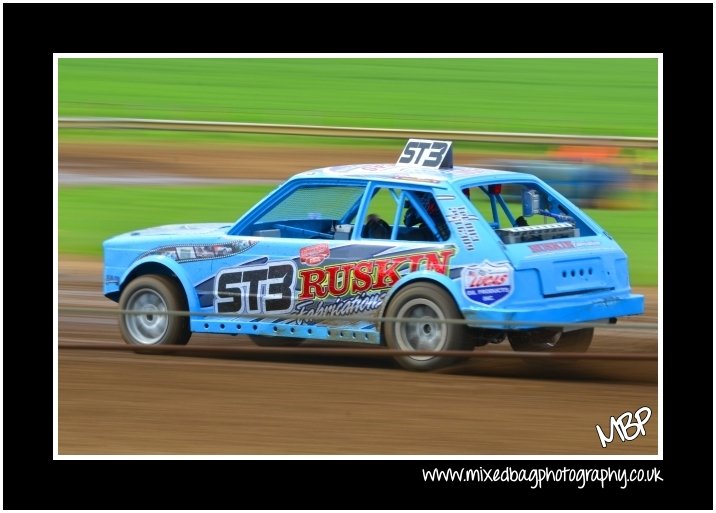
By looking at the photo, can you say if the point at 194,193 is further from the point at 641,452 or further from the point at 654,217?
the point at 641,452

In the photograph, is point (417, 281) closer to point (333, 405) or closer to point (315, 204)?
point (333, 405)

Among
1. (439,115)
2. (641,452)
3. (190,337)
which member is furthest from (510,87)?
(641,452)

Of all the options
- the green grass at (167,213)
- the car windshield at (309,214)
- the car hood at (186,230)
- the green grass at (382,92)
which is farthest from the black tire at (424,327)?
the green grass at (382,92)

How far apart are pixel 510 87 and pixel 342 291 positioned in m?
9.20

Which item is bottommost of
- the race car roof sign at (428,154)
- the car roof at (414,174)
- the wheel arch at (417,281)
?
the wheel arch at (417,281)

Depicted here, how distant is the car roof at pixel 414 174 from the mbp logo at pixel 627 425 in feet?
6.52

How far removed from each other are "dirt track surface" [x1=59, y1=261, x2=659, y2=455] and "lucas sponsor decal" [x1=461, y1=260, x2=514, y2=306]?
66 centimetres

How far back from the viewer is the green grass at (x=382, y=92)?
1598cm

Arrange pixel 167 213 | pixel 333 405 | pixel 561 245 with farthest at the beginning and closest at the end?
1. pixel 167 213
2. pixel 561 245
3. pixel 333 405

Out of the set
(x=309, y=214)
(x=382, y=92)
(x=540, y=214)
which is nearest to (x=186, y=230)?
(x=309, y=214)

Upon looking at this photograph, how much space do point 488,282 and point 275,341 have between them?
83.8 inches

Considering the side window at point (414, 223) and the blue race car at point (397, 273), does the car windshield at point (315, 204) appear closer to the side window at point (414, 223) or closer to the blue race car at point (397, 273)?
the blue race car at point (397, 273)

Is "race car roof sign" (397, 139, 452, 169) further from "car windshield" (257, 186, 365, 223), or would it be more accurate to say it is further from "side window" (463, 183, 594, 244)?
"car windshield" (257, 186, 365, 223)

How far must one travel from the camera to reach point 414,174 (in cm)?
856
